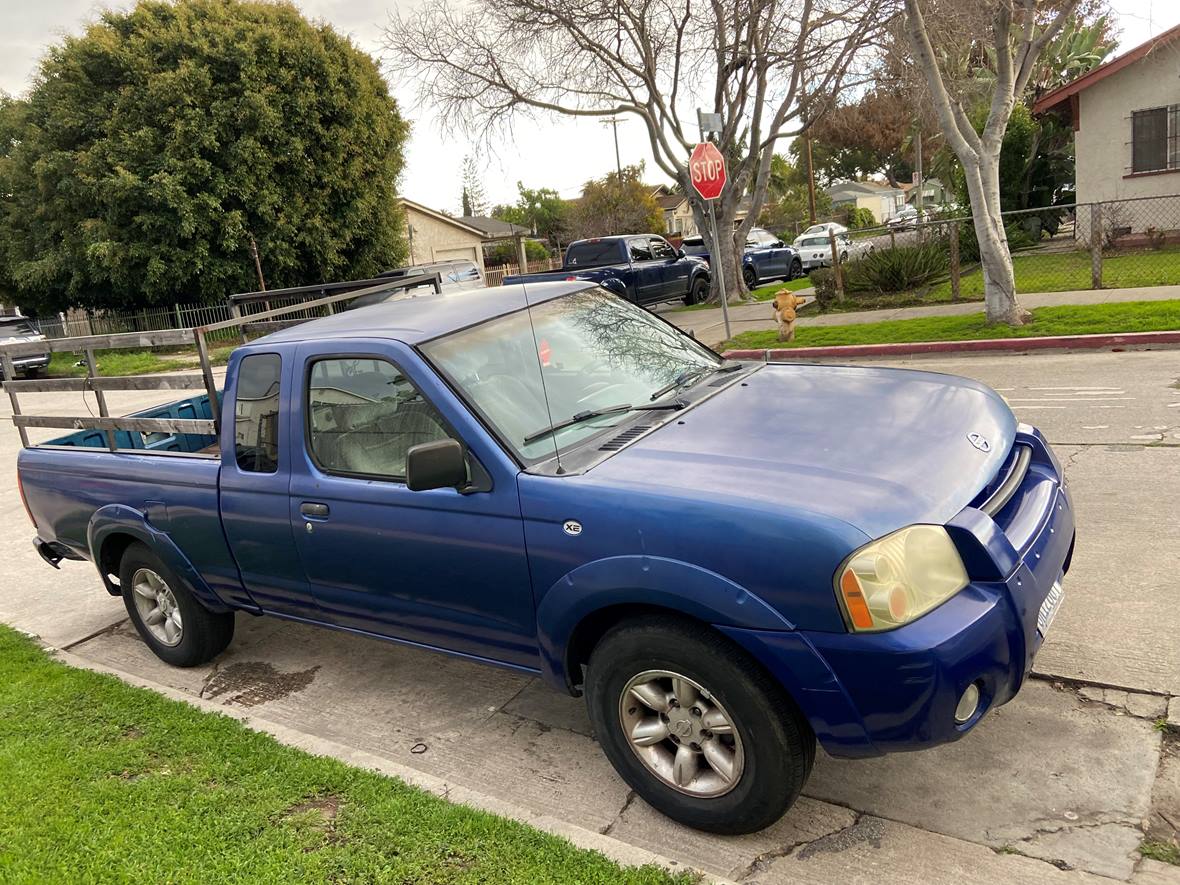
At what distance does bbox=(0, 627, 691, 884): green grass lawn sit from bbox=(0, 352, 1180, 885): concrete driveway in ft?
0.68

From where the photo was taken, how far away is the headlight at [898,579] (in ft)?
8.34

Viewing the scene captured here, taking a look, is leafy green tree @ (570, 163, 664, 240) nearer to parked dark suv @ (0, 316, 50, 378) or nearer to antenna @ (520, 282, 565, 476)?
parked dark suv @ (0, 316, 50, 378)

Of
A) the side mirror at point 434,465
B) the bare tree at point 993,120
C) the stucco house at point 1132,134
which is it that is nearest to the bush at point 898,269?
the bare tree at point 993,120

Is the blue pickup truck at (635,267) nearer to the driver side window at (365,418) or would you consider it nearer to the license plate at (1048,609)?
the driver side window at (365,418)

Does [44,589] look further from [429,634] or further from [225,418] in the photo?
[429,634]

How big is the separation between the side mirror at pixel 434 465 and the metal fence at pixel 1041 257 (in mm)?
13031

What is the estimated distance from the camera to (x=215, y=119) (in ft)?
91.6

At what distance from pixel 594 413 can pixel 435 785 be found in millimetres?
1595

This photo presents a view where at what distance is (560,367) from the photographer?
380 cm

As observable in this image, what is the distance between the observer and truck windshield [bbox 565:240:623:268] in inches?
765

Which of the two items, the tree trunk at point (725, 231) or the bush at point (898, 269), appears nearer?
the bush at point (898, 269)

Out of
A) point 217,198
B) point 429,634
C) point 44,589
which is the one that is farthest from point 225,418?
point 217,198

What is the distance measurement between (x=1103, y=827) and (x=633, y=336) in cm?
264

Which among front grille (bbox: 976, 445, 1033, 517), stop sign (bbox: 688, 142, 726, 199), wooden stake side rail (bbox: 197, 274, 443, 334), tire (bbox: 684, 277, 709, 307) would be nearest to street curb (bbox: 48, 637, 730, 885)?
front grille (bbox: 976, 445, 1033, 517)
